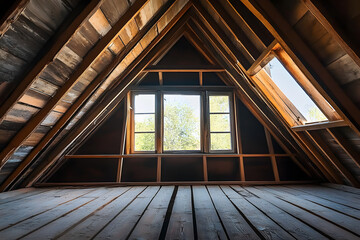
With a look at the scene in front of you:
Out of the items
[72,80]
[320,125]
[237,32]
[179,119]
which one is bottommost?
[320,125]

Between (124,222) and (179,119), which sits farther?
(179,119)

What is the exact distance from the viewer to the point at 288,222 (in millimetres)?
1635

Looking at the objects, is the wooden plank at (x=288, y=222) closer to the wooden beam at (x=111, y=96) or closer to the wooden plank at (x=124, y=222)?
the wooden plank at (x=124, y=222)

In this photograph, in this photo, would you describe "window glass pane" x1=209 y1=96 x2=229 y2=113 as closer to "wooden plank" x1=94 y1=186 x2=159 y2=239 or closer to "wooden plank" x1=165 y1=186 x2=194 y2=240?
"wooden plank" x1=165 y1=186 x2=194 y2=240

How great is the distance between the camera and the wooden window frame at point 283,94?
2000 mm

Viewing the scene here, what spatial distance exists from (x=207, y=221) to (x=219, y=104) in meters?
2.92

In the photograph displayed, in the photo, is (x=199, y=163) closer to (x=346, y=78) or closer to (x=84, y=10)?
(x=346, y=78)

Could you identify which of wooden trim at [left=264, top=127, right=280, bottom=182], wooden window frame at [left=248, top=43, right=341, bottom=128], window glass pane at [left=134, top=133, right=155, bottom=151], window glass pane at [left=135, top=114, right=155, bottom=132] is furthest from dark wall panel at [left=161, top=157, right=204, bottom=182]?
wooden window frame at [left=248, top=43, right=341, bottom=128]

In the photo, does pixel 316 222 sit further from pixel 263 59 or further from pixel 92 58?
pixel 92 58

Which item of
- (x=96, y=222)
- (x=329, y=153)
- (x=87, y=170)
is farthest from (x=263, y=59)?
(x=87, y=170)

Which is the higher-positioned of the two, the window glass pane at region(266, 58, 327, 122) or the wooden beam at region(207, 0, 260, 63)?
the wooden beam at region(207, 0, 260, 63)

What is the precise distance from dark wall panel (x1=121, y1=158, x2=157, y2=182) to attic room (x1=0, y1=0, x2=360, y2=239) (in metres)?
0.02

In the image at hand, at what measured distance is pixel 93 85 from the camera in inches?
90.4

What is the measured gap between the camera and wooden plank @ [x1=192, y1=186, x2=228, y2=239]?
55.3 inches
